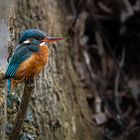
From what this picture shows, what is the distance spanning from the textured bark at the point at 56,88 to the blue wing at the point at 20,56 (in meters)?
0.98

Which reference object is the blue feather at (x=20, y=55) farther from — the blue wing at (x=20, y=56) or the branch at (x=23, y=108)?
the branch at (x=23, y=108)

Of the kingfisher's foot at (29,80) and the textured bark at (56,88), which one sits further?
the textured bark at (56,88)

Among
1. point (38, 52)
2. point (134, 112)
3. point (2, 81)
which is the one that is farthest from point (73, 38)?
point (38, 52)

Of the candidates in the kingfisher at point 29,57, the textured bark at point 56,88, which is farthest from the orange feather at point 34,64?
the textured bark at point 56,88

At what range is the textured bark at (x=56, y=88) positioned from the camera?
11.8 ft

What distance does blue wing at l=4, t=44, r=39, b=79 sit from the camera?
8.07ft

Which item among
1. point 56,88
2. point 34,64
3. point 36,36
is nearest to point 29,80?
point 34,64

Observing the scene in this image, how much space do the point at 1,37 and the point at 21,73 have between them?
0.36 metres

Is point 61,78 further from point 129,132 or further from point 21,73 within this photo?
point 21,73

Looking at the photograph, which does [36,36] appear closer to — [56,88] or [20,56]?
[20,56]

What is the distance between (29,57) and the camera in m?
2.44

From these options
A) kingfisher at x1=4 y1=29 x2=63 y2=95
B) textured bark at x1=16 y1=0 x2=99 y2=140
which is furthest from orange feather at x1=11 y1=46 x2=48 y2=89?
textured bark at x1=16 y1=0 x2=99 y2=140

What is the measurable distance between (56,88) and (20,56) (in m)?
1.27

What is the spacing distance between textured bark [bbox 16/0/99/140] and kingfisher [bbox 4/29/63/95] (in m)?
0.99
